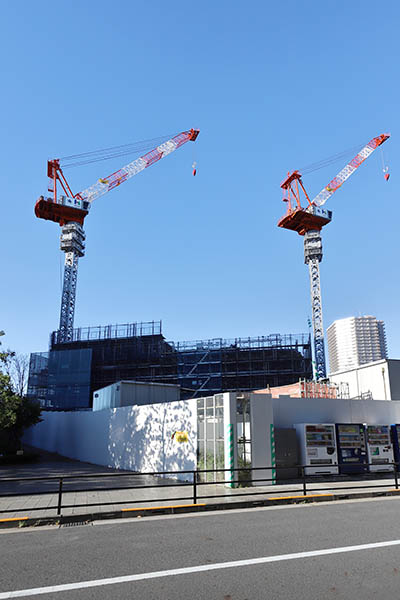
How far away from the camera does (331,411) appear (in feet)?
60.6

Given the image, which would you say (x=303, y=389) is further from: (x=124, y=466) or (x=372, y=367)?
(x=124, y=466)

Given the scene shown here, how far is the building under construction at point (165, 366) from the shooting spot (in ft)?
203

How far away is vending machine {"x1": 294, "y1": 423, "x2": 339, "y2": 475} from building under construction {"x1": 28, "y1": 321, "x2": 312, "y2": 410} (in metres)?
42.1

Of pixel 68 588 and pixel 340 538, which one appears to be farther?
pixel 340 538

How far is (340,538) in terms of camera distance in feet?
25.0

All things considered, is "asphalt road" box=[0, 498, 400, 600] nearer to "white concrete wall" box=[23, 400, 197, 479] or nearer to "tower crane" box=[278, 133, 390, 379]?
"white concrete wall" box=[23, 400, 197, 479]

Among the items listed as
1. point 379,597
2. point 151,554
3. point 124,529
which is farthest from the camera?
point 124,529

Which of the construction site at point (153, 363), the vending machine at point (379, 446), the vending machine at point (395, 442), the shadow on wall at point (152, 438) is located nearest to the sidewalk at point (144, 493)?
the vending machine at point (379, 446)

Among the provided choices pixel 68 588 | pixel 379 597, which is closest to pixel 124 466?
pixel 68 588

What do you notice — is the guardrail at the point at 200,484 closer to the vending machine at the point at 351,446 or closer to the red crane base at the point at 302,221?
the vending machine at the point at 351,446

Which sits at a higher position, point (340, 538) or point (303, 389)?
point (303, 389)

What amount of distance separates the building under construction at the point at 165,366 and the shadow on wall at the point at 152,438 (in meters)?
37.4

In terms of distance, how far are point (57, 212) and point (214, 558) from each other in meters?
77.2

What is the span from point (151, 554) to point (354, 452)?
12971 mm
